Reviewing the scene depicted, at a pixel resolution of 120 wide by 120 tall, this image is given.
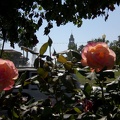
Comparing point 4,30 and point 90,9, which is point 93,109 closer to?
point 90,9

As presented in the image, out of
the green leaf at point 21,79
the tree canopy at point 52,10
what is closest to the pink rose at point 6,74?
the green leaf at point 21,79

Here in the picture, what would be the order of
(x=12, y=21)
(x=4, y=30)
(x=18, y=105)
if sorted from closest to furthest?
1. (x=18, y=105)
2. (x=12, y=21)
3. (x=4, y=30)

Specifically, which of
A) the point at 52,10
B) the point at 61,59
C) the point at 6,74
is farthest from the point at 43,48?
the point at 52,10

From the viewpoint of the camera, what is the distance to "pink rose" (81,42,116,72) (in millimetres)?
1077

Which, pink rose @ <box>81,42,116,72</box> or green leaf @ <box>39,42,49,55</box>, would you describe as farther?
green leaf @ <box>39,42,49,55</box>

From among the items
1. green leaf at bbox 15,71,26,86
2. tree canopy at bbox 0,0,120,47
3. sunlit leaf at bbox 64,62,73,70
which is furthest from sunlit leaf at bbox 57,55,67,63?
tree canopy at bbox 0,0,120,47

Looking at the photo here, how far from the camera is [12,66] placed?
3.46 ft

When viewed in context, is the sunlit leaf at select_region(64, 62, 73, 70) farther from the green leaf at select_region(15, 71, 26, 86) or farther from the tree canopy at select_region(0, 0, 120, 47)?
the tree canopy at select_region(0, 0, 120, 47)

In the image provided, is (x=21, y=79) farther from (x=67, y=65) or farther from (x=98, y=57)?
(x=98, y=57)

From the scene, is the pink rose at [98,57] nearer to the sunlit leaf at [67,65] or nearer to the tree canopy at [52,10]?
the sunlit leaf at [67,65]

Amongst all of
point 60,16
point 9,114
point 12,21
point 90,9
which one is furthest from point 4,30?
point 9,114

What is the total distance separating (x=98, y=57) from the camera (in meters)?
1.08

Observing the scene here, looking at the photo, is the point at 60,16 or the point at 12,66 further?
the point at 60,16

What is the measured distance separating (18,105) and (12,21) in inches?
66.1
